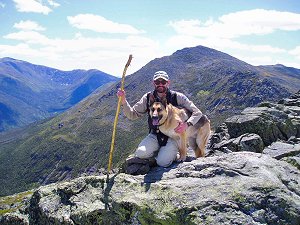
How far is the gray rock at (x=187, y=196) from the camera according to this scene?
1020 cm

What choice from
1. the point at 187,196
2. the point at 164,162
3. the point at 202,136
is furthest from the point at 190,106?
the point at 187,196

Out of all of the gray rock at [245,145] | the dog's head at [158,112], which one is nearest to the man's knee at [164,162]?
the dog's head at [158,112]

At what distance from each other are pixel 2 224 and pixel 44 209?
9.76 feet

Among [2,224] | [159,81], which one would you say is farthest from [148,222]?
[2,224]

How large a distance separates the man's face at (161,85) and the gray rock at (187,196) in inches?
120

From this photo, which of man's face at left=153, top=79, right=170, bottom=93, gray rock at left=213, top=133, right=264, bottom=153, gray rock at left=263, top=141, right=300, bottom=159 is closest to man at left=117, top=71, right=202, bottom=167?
man's face at left=153, top=79, right=170, bottom=93

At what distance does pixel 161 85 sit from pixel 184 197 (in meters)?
4.75

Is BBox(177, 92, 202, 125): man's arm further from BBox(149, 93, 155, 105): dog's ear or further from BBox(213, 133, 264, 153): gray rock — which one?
BBox(213, 133, 264, 153): gray rock

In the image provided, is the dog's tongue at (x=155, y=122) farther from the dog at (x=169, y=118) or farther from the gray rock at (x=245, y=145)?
the gray rock at (x=245, y=145)

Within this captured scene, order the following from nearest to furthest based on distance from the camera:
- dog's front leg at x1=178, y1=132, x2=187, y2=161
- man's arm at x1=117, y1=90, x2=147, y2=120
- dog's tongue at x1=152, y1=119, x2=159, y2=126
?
dog's tongue at x1=152, y1=119, x2=159, y2=126, dog's front leg at x1=178, y1=132, x2=187, y2=161, man's arm at x1=117, y1=90, x2=147, y2=120

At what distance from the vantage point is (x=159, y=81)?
44.7 ft

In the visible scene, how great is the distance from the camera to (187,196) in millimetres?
10828

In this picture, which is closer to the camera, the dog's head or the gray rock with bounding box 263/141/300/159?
the dog's head

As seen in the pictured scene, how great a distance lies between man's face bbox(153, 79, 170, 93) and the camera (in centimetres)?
1362
